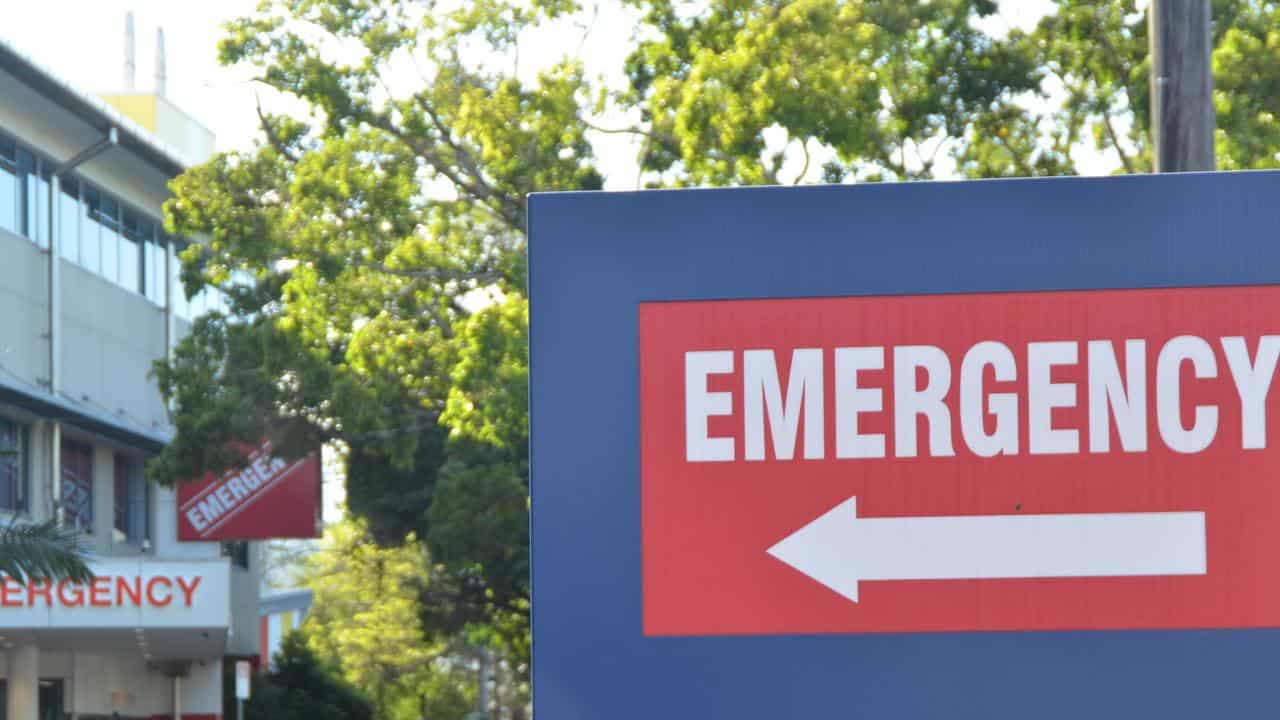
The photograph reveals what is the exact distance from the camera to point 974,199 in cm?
490

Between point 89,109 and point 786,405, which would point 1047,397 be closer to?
point 786,405

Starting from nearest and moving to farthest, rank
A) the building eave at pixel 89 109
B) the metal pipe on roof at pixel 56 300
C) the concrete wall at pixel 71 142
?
1. the building eave at pixel 89 109
2. the concrete wall at pixel 71 142
3. the metal pipe on roof at pixel 56 300

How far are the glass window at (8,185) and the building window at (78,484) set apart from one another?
13.2 ft

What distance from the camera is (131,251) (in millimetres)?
34469

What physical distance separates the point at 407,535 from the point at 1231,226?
32994mm

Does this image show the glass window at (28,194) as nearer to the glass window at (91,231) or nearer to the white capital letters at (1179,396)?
the glass window at (91,231)

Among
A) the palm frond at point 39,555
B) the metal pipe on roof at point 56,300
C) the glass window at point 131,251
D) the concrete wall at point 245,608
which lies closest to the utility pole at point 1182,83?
the palm frond at point 39,555

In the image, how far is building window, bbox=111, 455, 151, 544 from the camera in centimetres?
Answer: 3384

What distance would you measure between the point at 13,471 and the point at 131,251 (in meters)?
6.51

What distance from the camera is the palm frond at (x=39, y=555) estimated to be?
17.1 m

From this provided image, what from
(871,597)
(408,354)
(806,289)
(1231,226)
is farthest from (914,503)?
(408,354)

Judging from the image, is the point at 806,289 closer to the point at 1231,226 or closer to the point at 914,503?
the point at 914,503

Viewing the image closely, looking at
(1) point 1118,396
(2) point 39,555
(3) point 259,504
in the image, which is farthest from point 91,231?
(1) point 1118,396

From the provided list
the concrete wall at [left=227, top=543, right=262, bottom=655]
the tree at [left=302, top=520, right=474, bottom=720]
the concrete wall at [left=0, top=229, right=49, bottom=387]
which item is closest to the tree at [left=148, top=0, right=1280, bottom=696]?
the concrete wall at [left=0, top=229, right=49, bottom=387]
